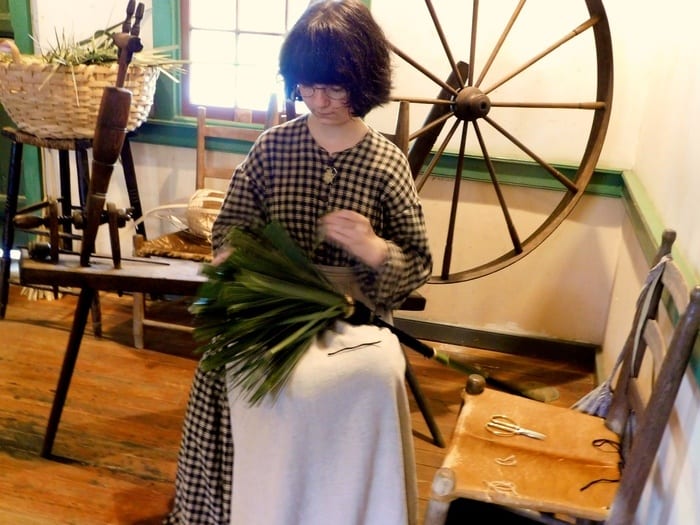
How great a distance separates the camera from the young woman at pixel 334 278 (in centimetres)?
109

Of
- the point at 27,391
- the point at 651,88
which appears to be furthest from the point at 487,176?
the point at 27,391

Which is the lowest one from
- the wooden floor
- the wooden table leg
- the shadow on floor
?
the wooden floor

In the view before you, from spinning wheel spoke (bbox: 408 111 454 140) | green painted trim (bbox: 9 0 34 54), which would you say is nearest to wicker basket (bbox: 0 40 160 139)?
green painted trim (bbox: 9 0 34 54)

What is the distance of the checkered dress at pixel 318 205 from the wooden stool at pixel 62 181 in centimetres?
131

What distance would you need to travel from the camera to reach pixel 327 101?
1.11m

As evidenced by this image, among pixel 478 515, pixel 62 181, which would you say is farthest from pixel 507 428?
pixel 62 181

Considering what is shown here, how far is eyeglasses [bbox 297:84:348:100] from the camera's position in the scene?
1.09 metres

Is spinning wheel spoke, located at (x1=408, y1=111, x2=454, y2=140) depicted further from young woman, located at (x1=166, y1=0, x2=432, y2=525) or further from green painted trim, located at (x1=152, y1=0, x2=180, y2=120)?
green painted trim, located at (x1=152, y1=0, x2=180, y2=120)

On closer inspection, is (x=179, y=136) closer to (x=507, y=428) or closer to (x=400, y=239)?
(x=400, y=239)

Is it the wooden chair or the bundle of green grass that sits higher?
the bundle of green grass

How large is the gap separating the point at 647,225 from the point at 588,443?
675mm

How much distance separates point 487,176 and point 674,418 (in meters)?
1.32

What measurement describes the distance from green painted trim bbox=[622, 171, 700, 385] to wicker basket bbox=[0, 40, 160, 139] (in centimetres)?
158

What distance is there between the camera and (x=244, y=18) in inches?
101
